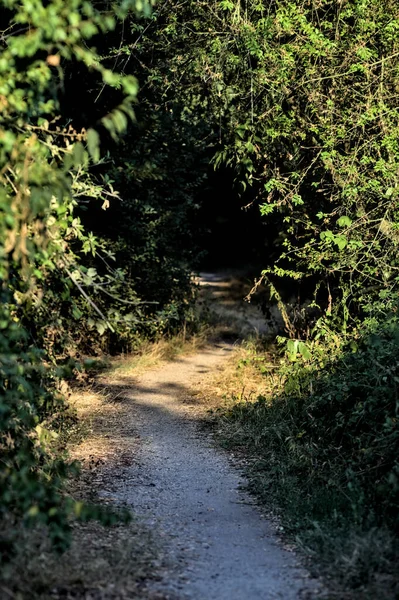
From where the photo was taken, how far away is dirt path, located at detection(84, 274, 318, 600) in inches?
170

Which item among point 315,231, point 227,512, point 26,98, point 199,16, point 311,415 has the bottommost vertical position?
point 227,512

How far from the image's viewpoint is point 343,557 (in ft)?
14.1

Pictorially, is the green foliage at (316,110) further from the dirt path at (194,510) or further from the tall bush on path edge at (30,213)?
the tall bush on path edge at (30,213)

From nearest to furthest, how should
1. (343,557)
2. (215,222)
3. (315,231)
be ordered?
(343,557) → (315,231) → (215,222)

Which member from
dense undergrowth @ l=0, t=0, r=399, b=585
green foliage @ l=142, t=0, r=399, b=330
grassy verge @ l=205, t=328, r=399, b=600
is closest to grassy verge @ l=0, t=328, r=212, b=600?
dense undergrowth @ l=0, t=0, r=399, b=585

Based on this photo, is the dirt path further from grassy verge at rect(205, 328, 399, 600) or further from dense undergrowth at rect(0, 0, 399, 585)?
dense undergrowth at rect(0, 0, 399, 585)

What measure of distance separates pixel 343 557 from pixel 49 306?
2606 millimetres

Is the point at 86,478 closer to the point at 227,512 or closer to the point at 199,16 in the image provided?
the point at 227,512

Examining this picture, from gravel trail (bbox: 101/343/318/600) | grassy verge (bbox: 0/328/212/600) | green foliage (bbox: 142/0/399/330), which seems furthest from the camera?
green foliage (bbox: 142/0/399/330)

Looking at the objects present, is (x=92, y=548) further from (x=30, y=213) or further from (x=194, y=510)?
(x=30, y=213)

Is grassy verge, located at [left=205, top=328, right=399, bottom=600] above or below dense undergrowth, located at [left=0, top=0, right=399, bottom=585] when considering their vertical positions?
below

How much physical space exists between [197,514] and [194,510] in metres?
0.08

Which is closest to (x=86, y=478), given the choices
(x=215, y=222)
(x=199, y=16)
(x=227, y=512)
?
(x=227, y=512)

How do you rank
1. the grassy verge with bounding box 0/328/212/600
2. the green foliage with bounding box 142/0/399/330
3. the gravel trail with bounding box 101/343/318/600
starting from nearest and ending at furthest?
the grassy verge with bounding box 0/328/212/600 → the gravel trail with bounding box 101/343/318/600 → the green foliage with bounding box 142/0/399/330
